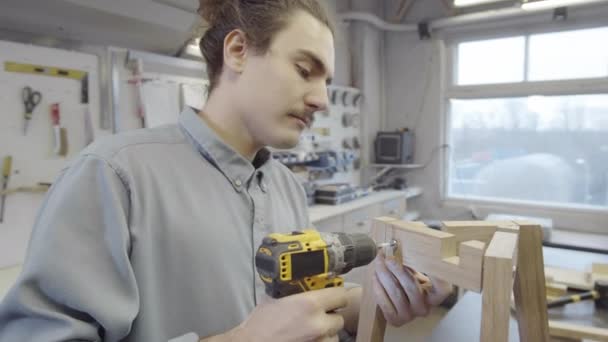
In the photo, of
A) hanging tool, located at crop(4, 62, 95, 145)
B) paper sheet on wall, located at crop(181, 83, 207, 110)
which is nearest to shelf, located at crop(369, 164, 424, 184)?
paper sheet on wall, located at crop(181, 83, 207, 110)

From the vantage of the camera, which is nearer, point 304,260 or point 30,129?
point 304,260

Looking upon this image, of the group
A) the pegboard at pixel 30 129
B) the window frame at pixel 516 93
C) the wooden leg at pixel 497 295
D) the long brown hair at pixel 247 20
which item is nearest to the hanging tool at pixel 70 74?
the pegboard at pixel 30 129

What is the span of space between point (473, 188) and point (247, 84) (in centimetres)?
373

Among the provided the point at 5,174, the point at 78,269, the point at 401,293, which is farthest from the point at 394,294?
the point at 5,174

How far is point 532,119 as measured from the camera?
364 centimetres

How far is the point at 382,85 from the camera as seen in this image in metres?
4.18

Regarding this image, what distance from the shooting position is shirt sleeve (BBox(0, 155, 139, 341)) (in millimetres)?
564

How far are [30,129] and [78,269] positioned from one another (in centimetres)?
139

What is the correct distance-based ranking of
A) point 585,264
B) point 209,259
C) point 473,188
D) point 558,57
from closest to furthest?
point 209,259 < point 585,264 < point 558,57 < point 473,188

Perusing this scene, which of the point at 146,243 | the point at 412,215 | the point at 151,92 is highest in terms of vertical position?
the point at 151,92

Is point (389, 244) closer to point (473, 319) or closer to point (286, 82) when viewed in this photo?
point (286, 82)

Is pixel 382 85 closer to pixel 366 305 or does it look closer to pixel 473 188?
pixel 473 188

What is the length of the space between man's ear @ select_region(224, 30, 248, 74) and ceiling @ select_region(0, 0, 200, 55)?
59cm

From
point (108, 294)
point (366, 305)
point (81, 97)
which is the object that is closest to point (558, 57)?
point (366, 305)
